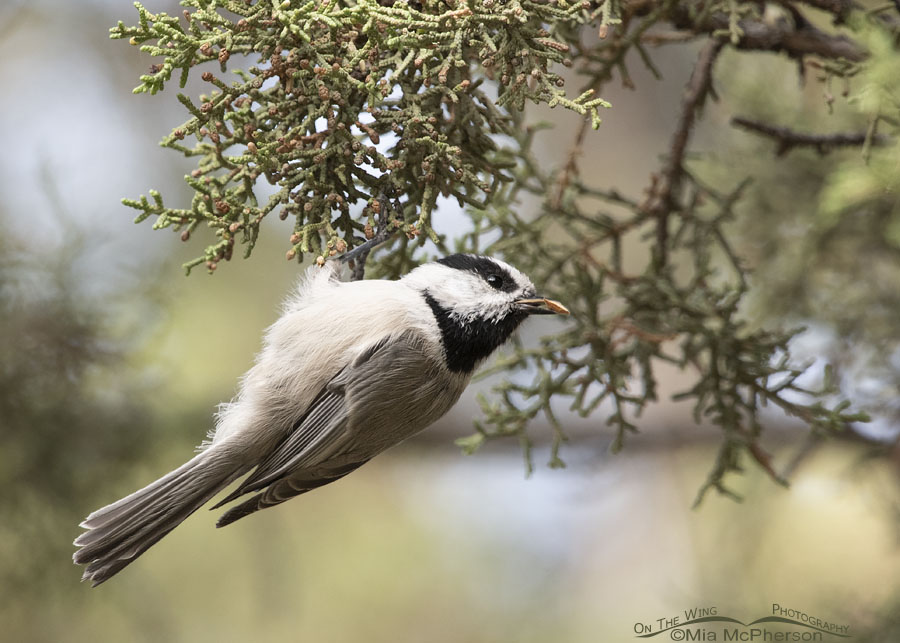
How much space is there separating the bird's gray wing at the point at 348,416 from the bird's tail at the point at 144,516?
79 mm

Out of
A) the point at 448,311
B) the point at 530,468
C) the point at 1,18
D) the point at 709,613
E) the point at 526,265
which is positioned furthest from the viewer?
the point at 1,18

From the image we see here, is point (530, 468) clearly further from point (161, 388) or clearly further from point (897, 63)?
point (161, 388)

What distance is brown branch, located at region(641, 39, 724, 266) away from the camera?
8.05ft

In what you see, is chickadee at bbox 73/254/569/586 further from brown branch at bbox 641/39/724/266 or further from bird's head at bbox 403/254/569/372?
brown branch at bbox 641/39/724/266

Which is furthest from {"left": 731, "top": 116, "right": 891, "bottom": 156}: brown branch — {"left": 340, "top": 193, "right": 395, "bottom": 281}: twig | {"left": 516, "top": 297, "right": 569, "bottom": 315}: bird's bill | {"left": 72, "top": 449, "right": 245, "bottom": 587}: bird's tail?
{"left": 72, "top": 449, "right": 245, "bottom": 587}: bird's tail

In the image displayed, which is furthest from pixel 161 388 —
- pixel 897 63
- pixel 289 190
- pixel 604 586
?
pixel 604 586

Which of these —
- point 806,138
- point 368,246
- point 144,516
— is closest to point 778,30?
point 806,138

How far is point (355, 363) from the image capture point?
2012 millimetres

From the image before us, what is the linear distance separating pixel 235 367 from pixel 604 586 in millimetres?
3209

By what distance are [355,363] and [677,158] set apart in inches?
50.5

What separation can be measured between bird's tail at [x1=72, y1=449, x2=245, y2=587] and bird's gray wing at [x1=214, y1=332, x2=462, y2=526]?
79mm

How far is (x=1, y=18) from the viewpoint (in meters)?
5.16

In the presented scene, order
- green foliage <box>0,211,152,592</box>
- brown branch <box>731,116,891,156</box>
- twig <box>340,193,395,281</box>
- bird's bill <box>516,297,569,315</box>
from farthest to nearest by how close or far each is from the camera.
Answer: green foliage <box>0,211,152,592</box>
brown branch <box>731,116,891,156</box>
bird's bill <box>516,297,569,315</box>
twig <box>340,193,395,281</box>

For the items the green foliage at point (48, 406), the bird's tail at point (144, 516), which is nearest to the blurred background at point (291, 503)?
the green foliage at point (48, 406)
